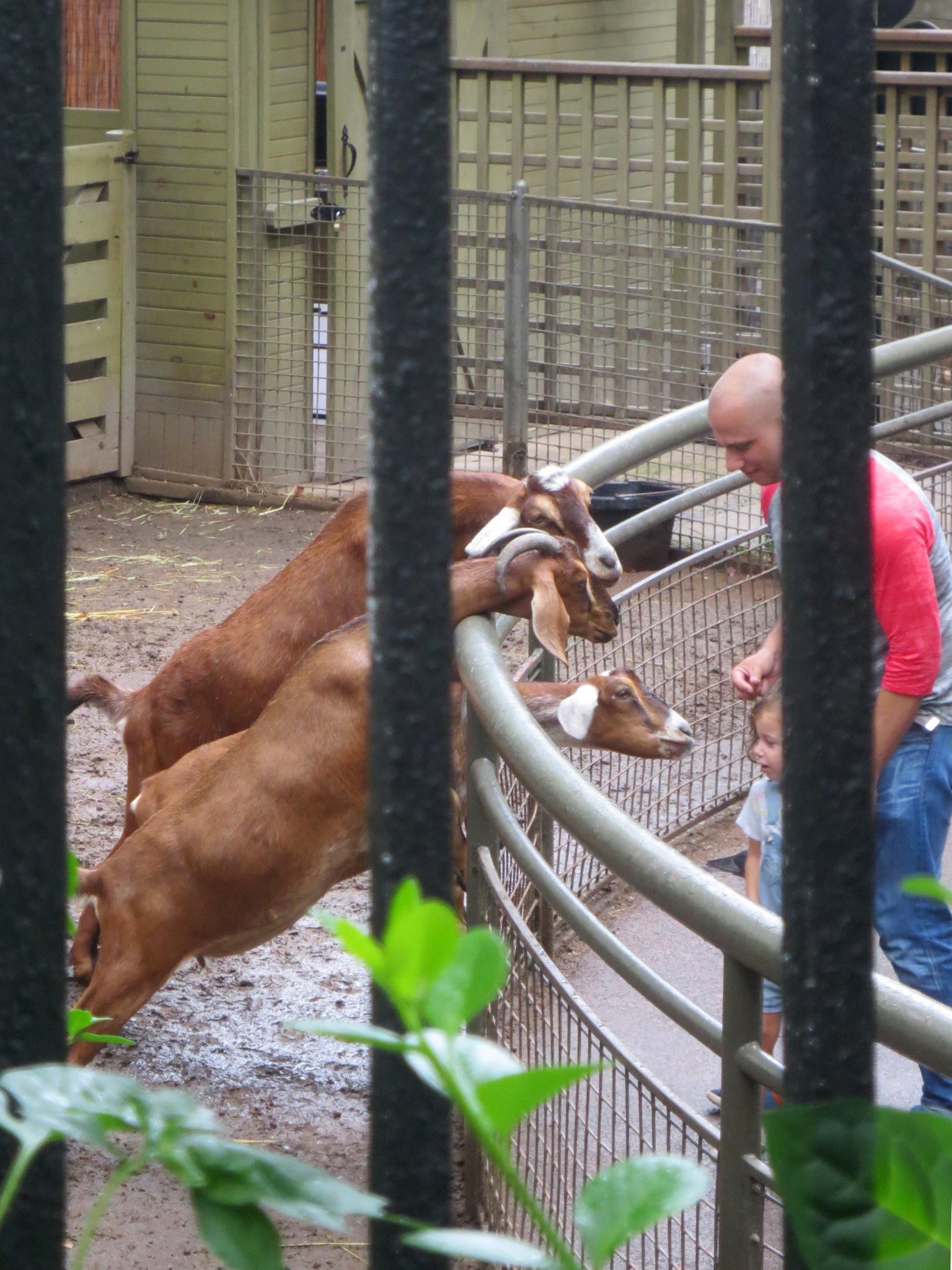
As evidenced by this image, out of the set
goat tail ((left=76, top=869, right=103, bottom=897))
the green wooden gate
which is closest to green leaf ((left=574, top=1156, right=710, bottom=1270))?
goat tail ((left=76, top=869, right=103, bottom=897))

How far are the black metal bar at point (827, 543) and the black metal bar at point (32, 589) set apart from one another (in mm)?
432

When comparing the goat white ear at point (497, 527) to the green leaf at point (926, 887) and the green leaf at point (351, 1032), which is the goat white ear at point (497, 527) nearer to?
the green leaf at point (926, 887)

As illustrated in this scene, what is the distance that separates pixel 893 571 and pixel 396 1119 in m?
2.82

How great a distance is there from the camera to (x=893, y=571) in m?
3.65

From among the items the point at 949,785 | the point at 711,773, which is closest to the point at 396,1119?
the point at 949,785

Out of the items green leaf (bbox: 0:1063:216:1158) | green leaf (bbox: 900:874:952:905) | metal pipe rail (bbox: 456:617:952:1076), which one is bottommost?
metal pipe rail (bbox: 456:617:952:1076)

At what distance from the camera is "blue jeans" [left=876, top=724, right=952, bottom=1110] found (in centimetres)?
384

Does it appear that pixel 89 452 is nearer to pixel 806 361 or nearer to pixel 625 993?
pixel 625 993

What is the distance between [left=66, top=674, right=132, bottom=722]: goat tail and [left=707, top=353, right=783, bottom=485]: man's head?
2193 mm

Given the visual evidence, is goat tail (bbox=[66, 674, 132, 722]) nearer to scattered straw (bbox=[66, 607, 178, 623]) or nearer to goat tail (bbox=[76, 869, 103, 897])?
goat tail (bbox=[76, 869, 103, 897])

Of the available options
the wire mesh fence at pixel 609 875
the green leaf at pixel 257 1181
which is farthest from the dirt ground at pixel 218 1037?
the green leaf at pixel 257 1181

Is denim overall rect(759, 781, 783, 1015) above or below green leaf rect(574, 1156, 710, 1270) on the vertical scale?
below

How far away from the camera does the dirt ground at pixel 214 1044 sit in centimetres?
392

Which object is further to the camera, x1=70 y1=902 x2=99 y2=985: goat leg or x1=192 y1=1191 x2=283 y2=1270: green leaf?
x1=70 y1=902 x2=99 y2=985: goat leg
